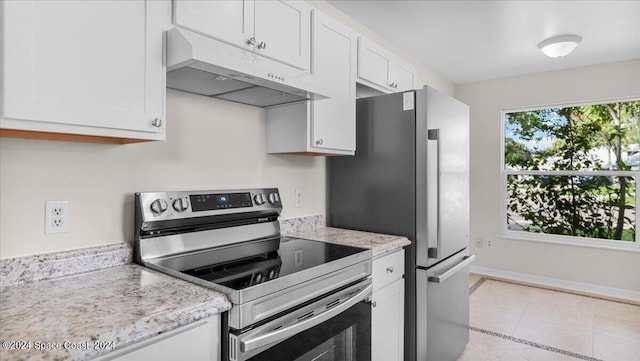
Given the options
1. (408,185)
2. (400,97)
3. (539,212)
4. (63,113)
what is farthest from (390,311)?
(539,212)

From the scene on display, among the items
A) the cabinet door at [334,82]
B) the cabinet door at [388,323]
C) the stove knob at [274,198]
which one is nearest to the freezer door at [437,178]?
the cabinet door at [388,323]

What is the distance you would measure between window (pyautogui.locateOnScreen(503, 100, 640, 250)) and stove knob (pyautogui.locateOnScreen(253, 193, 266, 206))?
3.58 m

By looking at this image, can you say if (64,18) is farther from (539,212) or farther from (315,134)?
(539,212)

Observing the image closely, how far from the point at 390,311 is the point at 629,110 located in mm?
3666

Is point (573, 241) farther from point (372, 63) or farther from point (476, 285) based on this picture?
point (372, 63)

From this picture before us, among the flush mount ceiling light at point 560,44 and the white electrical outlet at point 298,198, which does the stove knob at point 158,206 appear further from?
the flush mount ceiling light at point 560,44

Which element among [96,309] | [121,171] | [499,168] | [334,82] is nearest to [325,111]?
[334,82]

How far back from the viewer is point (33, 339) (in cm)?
80

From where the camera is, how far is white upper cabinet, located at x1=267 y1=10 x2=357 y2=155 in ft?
6.46

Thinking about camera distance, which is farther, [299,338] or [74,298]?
[299,338]

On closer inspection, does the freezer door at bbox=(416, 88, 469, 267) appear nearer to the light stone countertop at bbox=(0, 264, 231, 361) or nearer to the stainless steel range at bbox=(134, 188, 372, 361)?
the stainless steel range at bbox=(134, 188, 372, 361)

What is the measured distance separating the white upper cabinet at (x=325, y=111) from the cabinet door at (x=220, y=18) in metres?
0.47

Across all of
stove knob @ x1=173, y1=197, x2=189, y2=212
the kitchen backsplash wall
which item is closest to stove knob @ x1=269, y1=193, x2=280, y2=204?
the kitchen backsplash wall

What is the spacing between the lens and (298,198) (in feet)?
7.60
